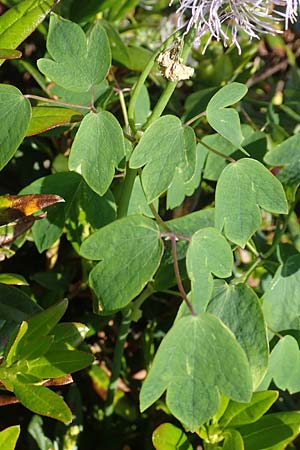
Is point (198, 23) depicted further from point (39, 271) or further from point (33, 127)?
point (39, 271)

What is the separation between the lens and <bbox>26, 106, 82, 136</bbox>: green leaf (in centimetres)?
104

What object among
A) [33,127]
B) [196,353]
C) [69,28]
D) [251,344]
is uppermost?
[69,28]

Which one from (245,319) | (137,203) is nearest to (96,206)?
(137,203)

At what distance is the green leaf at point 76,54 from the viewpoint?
0.96 m

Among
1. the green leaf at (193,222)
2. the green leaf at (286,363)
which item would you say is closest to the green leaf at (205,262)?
the green leaf at (193,222)

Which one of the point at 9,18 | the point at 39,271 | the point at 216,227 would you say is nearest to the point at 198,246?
the point at 216,227

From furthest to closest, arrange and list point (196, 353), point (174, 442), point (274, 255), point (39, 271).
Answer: point (39, 271)
point (274, 255)
point (174, 442)
point (196, 353)

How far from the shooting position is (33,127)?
3.45 ft

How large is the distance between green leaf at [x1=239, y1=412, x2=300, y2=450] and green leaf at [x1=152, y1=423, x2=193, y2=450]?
0.27ft

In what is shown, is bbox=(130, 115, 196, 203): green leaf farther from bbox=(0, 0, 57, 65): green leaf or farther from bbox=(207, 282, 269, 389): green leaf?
bbox=(0, 0, 57, 65): green leaf

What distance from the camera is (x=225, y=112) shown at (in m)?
0.98

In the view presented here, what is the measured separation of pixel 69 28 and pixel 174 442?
22.3 inches

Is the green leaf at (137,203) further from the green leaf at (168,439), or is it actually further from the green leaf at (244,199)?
the green leaf at (168,439)

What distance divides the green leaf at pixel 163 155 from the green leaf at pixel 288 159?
10.3 inches
